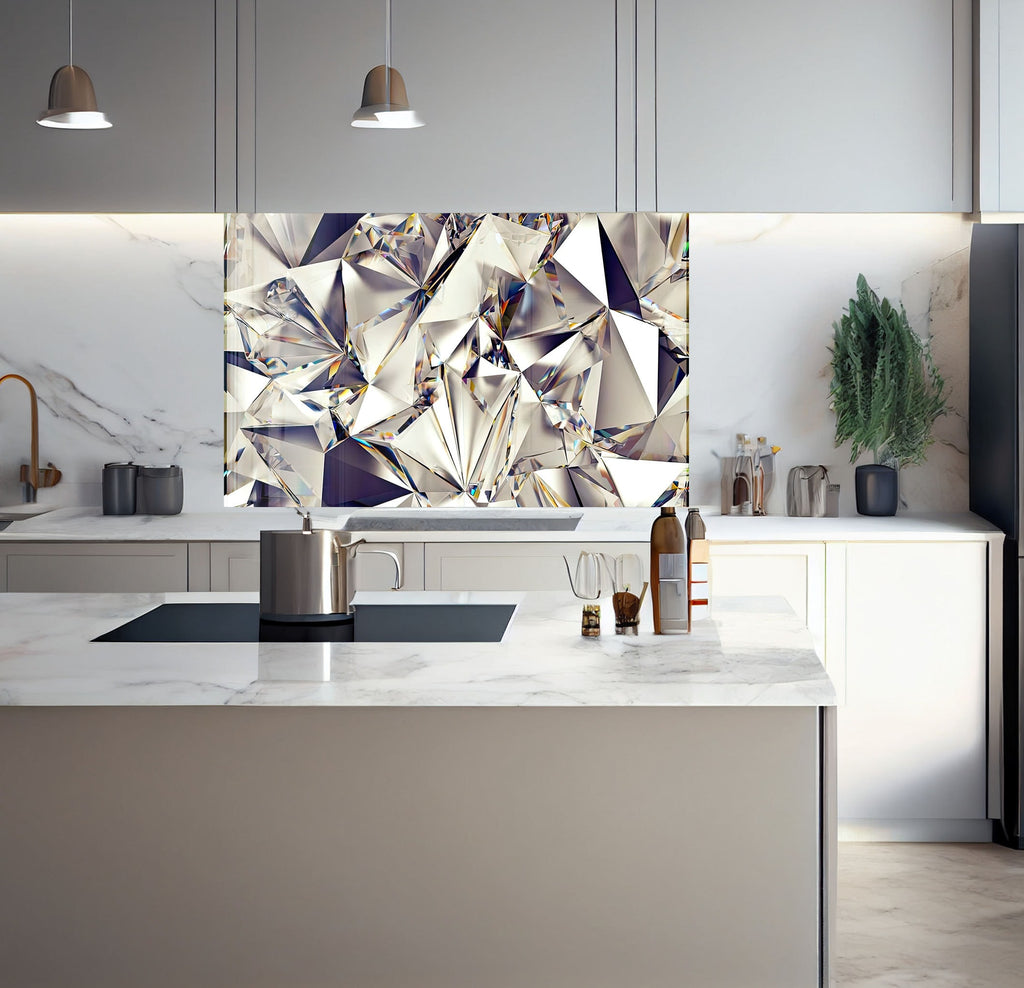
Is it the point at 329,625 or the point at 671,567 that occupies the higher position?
the point at 671,567

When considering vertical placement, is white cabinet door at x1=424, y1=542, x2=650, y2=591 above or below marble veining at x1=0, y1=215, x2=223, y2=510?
below

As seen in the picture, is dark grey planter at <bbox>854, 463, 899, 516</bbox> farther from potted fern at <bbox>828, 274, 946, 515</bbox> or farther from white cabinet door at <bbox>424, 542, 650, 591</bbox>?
white cabinet door at <bbox>424, 542, 650, 591</bbox>

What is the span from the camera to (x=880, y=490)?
4.02m

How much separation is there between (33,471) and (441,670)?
2.84 metres

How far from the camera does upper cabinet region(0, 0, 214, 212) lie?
381 cm

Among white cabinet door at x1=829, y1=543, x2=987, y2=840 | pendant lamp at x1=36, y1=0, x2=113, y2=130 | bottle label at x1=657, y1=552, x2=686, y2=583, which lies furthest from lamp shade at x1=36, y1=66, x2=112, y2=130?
white cabinet door at x1=829, y1=543, x2=987, y2=840

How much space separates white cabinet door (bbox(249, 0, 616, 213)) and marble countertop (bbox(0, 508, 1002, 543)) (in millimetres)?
1061

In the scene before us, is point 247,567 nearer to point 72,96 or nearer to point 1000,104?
point 72,96

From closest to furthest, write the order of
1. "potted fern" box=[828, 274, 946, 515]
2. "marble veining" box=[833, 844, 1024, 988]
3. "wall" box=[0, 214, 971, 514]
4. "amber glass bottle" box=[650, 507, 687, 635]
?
"amber glass bottle" box=[650, 507, 687, 635], "marble veining" box=[833, 844, 1024, 988], "potted fern" box=[828, 274, 946, 515], "wall" box=[0, 214, 971, 514]

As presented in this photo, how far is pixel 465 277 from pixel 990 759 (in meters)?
2.39

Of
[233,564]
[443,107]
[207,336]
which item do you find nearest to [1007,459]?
[443,107]

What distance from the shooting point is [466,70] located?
12.4ft

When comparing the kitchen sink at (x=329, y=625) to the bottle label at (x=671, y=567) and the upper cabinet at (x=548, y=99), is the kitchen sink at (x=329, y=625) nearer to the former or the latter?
the bottle label at (x=671, y=567)

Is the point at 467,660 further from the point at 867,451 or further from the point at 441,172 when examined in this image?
the point at 867,451
